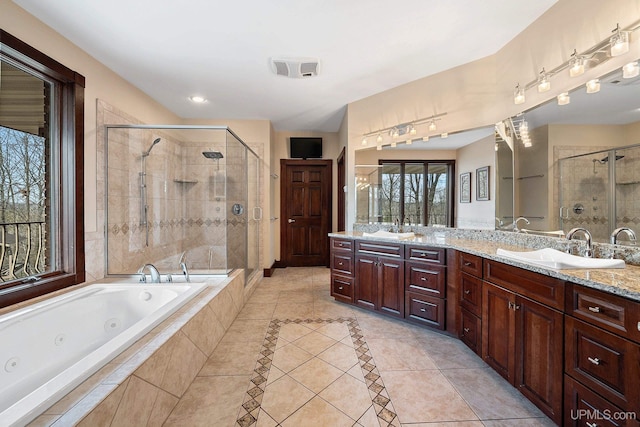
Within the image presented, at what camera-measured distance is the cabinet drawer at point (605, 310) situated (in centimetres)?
96

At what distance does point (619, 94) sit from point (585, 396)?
1.68 metres

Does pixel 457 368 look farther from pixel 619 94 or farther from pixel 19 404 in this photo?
pixel 19 404

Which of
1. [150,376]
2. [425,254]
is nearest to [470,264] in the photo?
[425,254]

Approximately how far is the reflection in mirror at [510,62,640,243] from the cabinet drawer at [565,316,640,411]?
0.79m

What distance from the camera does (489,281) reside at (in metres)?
1.74

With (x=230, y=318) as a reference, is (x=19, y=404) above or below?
above

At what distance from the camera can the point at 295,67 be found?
247cm

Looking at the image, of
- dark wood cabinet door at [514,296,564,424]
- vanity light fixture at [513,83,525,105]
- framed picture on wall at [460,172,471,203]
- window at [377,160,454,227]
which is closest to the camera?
dark wood cabinet door at [514,296,564,424]

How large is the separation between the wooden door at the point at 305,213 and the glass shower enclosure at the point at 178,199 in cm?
92

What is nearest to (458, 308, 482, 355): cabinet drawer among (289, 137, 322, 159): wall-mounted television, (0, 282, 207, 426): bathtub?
(0, 282, 207, 426): bathtub

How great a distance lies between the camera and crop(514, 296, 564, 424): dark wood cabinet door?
1.25m

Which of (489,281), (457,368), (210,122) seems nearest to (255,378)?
(457,368)

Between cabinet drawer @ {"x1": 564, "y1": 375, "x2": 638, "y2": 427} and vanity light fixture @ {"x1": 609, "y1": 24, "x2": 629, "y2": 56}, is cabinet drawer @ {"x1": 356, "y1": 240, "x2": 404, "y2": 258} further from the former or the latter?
vanity light fixture @ {"x1": 609, "y1": 24, "x2": 629, "y2": 56}

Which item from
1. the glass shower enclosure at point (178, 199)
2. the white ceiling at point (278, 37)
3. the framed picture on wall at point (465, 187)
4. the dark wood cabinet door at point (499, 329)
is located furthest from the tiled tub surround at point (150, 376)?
the framed picture on wall at point (465, 187)
